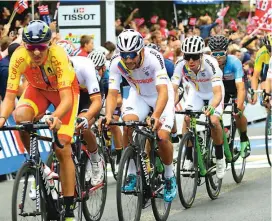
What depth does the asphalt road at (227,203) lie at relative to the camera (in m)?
9.80

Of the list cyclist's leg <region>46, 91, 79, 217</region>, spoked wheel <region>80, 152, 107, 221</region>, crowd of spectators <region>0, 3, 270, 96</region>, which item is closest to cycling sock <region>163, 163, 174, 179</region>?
spoked wheel <region>80, 152, 107, 221</region>

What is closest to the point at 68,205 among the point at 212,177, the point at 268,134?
the point at 212,177

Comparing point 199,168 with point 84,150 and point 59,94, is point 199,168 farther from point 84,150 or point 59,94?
point 59,94

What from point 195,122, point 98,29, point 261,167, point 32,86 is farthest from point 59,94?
point 98,29

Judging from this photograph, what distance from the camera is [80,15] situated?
20.0 metres

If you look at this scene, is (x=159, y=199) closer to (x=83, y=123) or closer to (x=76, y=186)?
(x=76, y=186)

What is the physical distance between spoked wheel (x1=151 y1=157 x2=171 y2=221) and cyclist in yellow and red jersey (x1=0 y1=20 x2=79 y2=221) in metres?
1.28

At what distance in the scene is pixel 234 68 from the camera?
41.7 ft

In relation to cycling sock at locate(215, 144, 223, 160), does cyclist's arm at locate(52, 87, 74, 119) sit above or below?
Answer: above

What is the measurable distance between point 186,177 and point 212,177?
0.84 meters

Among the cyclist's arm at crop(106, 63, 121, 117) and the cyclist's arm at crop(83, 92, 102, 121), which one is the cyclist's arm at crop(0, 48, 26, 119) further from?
the cyclist's arm at crop(106, 63, 121, 117)

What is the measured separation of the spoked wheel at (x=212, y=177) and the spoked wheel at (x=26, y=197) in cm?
372

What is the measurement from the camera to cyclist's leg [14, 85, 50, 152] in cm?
841

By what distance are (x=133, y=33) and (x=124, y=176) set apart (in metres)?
1.48
